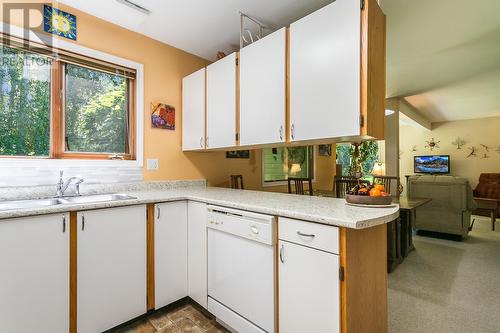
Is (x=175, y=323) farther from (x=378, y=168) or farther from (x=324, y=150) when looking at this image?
(x=378, y=168)

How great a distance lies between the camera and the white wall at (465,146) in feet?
21.8

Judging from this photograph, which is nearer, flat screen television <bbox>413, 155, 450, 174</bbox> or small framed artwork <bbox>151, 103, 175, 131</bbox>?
small framed artwork <bbox>151, 103, 175, 131</bbox>

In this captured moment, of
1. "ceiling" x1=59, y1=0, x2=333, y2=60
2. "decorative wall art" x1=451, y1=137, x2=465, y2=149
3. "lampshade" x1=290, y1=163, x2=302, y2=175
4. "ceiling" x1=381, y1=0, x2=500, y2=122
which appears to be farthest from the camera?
"decorative wall art" x1=451, y1=137, x2=465, y2=149

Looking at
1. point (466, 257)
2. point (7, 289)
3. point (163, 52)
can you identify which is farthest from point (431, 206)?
point (7, 289)

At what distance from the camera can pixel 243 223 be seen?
1545 millimetres

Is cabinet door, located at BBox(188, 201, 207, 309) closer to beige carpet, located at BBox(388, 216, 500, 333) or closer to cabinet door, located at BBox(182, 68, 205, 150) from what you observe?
cabinet door, located at BBox(182, 68, 205, 150)

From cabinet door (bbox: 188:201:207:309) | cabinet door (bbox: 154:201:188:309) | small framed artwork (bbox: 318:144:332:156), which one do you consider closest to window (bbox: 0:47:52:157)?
cabinet door (bbox: 154:201:188:309)

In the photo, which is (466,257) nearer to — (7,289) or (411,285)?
(411,285)

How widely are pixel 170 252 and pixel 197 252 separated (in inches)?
8.6

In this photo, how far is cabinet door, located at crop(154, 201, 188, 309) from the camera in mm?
1906

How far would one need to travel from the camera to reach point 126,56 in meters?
2.32

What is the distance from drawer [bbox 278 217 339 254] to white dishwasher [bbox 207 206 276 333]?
76 mm

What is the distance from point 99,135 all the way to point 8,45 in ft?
2.81

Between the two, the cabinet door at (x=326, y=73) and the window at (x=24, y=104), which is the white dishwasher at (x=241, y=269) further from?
the window at (x=24, y=104)
